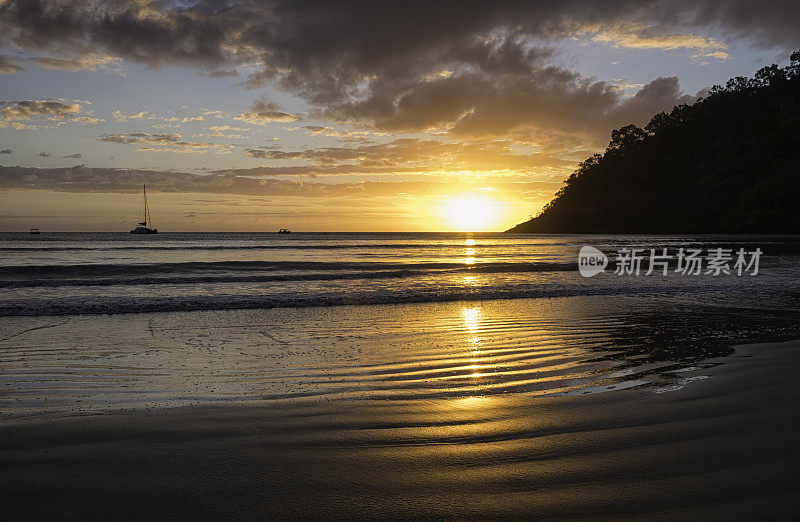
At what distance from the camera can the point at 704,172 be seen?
108188 mm

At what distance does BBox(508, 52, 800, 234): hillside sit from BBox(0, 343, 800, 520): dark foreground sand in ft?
306

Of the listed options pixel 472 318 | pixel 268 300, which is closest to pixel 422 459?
pixel 472 318

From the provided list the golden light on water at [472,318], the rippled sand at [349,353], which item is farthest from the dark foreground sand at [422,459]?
the golden light on water at [472,318]

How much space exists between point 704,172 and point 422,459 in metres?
123

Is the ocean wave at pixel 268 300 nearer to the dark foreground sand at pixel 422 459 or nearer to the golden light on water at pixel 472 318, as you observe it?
the golden light on water at pixel 472 318

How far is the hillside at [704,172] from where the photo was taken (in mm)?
85562

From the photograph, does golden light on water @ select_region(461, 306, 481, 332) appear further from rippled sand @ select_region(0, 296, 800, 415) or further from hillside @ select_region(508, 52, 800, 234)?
hillside @ select_region(508, 52, 800, 234)

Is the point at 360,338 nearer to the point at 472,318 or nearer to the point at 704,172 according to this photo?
the point at 472,318

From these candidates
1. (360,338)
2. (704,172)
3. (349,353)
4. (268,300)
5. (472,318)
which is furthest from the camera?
(704,172)

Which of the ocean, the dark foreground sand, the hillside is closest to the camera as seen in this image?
the dark foreground sand

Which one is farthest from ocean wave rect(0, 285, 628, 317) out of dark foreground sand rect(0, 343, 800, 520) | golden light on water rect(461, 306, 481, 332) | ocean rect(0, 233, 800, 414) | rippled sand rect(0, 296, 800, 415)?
dark foreground sand rect(0, 343, 800, 520)

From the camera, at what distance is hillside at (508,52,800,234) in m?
85.6

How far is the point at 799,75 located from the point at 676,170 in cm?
2663

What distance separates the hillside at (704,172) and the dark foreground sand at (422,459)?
93164mm
